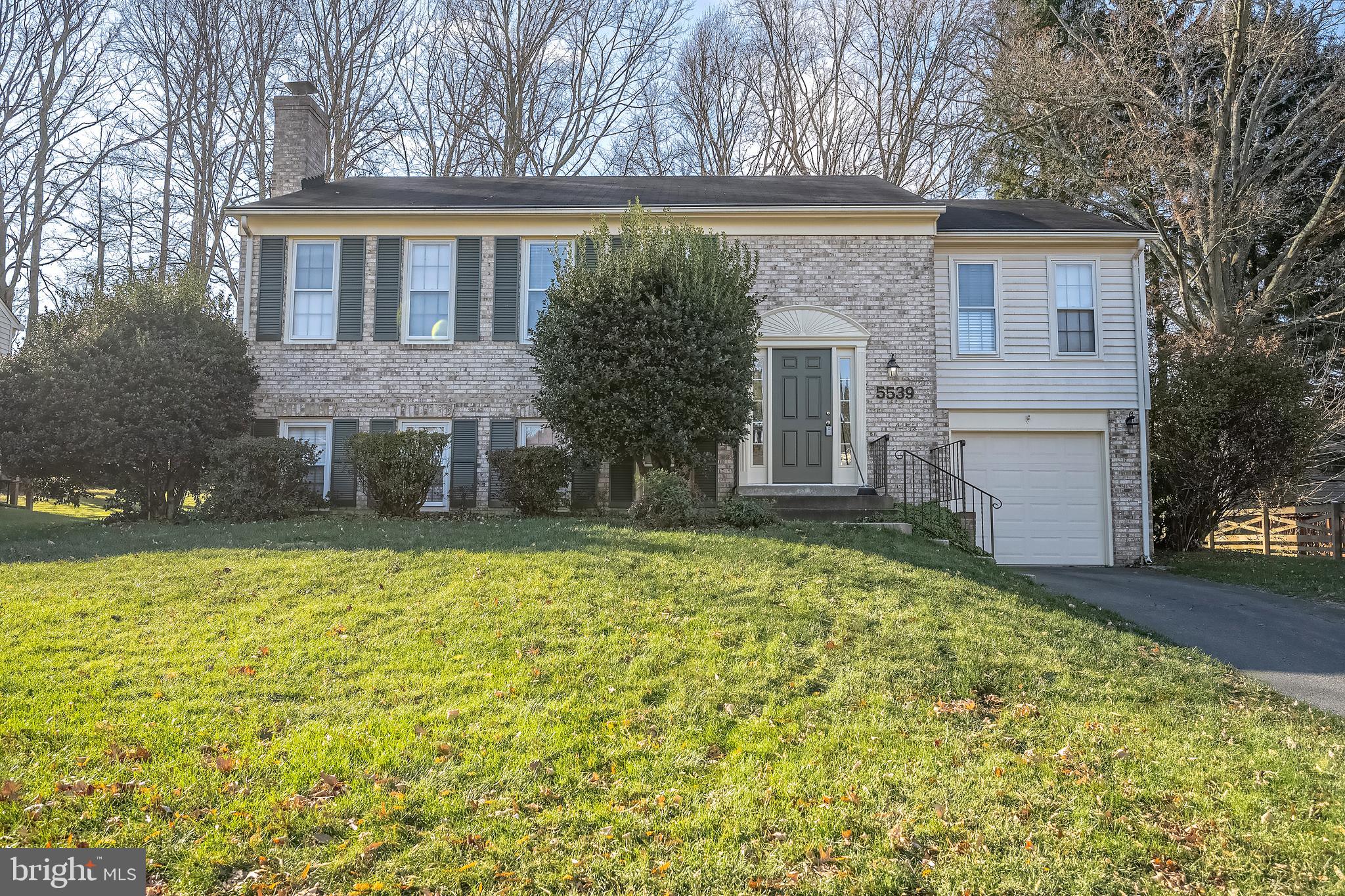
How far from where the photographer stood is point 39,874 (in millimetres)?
3662

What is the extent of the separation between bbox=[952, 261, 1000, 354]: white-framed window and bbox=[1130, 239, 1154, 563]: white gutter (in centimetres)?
223

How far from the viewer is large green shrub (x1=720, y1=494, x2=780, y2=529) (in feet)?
34.1

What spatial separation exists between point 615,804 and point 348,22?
23531 millimetres

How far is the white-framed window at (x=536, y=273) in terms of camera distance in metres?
14.1

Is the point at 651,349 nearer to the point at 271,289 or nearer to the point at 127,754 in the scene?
the point at 271,289

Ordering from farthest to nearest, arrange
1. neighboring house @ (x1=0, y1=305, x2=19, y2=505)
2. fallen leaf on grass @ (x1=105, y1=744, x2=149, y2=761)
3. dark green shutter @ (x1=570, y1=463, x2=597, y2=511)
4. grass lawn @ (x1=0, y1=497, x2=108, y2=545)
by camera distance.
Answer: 1. neighboring house @ (x1=0, y1=305, x2=19, y2=505)
2. dark green shutter @ (x1=570, y1=463, x2=597, y2=511)
3. grass lawn @ (x1=0, y1=497, x2=108, y2=545)
4. fallen leaf on grass @ (x1=105, y1=744, x2=149, y2=761)

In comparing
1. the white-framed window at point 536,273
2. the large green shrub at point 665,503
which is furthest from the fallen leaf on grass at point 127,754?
the white-framed window at point 536,273

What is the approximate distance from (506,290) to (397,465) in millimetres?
3630

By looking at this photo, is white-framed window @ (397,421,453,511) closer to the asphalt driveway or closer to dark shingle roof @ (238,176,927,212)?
dark shingle roof @ (238,176,927,212)

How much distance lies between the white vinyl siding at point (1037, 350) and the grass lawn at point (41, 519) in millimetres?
12897

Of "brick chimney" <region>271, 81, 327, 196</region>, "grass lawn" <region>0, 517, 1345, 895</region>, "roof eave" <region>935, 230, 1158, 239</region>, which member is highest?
"brick chimney" <region>271, 81, 327, 196</region>

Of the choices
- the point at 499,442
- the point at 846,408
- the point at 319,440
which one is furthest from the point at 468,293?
the point at 846,408

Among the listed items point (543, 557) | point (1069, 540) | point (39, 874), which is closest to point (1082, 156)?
point (1069, 540)

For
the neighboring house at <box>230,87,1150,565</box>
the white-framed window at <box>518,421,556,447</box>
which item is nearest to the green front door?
the neighboring house at <box>230,87,1150,565</box>
